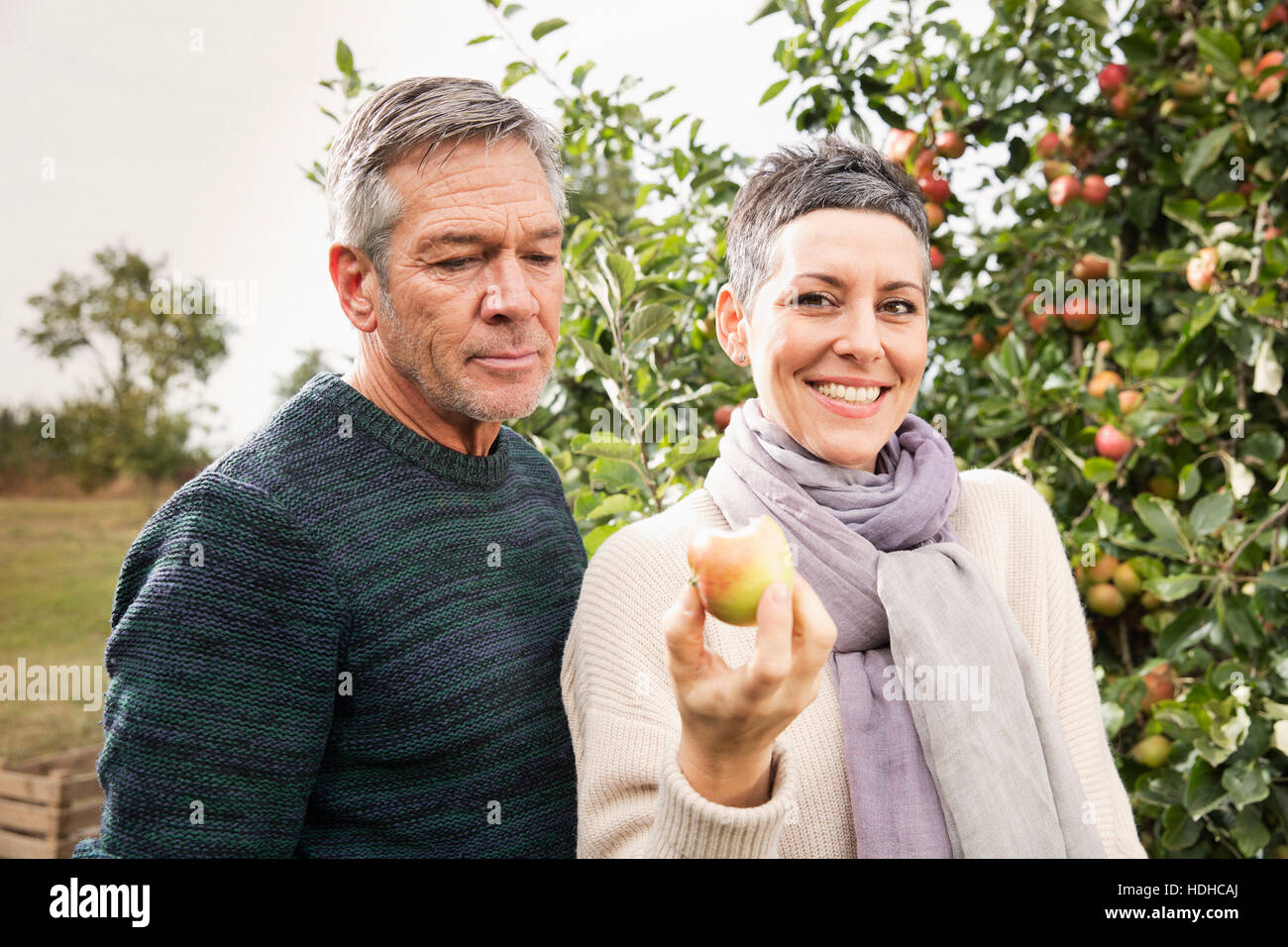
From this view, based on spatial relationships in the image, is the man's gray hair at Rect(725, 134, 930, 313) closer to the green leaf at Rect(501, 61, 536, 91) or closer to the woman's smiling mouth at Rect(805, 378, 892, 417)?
the woman's smiling mouth at Rect(805, 378, 892, 417)

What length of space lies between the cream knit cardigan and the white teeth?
20 cm

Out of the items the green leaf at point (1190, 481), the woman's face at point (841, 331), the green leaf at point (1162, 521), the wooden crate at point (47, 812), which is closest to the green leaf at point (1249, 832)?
the green leaf at point (1162, 521)

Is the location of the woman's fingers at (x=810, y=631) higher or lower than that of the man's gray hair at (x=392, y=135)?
lower

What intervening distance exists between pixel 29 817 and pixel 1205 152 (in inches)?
138

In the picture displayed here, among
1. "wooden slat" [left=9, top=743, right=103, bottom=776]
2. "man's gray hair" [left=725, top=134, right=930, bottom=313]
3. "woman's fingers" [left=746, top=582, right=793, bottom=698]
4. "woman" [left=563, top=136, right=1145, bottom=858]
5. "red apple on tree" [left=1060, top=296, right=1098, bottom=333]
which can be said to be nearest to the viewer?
"woman's fingers" [left=746, top=582, right=793, bottom=698]

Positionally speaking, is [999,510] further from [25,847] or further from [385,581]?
[25,847]

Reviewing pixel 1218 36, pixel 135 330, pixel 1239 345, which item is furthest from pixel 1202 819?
pixel 135 330

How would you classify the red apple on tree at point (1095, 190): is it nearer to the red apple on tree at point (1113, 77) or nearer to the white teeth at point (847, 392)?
the red apple on tree at point (1113, 77)

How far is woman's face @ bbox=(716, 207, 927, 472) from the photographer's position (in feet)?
3.73

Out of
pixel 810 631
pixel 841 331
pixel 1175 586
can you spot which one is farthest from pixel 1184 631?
pixel 810 631

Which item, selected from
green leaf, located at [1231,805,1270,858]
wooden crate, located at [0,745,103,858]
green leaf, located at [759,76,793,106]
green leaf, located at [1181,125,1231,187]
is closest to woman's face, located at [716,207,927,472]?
green leaf, located at [759,76,793,106]

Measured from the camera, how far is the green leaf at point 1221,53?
2.08 meters

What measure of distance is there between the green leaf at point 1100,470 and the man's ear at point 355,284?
146 cm

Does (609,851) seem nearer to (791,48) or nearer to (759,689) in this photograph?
(759,689)
